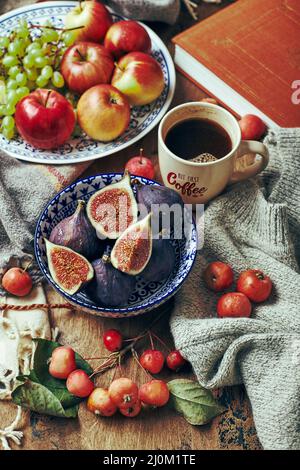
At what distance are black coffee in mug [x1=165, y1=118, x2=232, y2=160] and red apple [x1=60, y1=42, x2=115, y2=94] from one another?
1.14ft

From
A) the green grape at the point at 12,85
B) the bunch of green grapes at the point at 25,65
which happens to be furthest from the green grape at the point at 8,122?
the green grape at the point at 12,85

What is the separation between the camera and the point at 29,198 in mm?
1676

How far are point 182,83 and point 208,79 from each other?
0.10m

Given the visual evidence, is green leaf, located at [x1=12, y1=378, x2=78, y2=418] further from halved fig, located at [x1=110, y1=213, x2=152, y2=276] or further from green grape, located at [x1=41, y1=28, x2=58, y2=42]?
green grape, located at [x1=41, y1=28, x2=58, y2=42]

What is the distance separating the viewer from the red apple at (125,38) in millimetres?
1871

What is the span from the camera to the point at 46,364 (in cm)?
144

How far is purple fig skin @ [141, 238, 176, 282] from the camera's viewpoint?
1.43 meters

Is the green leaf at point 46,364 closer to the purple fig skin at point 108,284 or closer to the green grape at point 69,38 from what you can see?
the purple fig skin at point 108,284

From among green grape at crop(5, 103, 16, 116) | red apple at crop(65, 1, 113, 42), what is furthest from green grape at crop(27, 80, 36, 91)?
red apple at crop(65, 1, 113, 42)

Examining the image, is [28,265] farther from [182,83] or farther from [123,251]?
[182,83]

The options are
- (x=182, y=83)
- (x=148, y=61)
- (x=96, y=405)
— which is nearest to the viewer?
(x=96, y=405)

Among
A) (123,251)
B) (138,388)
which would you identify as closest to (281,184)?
(123,251)

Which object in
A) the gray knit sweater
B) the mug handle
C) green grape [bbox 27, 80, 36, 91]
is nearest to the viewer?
the gray knit sweater

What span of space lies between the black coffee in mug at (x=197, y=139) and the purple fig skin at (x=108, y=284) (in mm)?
428
